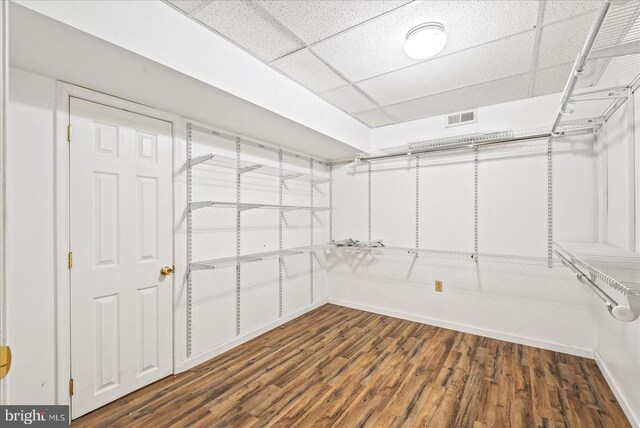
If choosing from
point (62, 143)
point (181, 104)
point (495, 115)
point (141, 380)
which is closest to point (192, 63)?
point (181, 104)

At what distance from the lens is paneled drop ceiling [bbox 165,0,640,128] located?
66.7 inches

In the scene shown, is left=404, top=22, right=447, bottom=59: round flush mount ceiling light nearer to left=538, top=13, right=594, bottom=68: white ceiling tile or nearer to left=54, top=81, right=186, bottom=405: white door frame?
left=538, top=13, right=594, bottom=68: white ceiling tile

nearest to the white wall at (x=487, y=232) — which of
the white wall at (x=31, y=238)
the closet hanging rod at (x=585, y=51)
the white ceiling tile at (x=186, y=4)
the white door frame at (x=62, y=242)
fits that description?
the closet hanging rod at (x=585, y=51)

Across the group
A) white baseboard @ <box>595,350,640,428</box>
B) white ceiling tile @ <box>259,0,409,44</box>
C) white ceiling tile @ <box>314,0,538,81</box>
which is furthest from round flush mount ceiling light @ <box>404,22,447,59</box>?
white baseboard @ <box>595,350,640,428</box>

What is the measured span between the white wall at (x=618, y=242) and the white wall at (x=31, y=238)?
366 cm

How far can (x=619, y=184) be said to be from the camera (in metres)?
2.13

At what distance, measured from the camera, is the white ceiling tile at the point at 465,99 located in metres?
2.67

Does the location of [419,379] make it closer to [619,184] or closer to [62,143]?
[619,184]

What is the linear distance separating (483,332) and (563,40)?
2.79 meters

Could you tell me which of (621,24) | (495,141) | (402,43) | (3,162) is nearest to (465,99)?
(495,141)

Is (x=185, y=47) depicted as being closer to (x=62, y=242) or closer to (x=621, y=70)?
(x=62, y=242)

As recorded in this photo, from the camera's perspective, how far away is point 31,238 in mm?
1681

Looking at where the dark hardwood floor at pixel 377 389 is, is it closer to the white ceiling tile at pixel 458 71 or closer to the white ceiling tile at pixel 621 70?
the white ceiling tile at pixel 621 70

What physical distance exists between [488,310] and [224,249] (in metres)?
2.93
